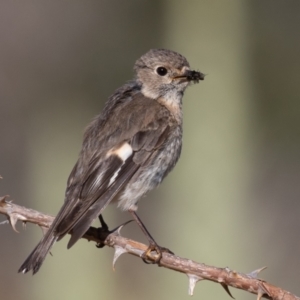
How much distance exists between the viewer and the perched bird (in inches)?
143

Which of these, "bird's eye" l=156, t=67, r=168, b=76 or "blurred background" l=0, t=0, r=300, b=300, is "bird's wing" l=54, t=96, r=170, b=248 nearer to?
"bird's eye" l=156, t=67, r=168, b=76

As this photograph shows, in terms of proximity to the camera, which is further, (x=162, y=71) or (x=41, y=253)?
(x=162, y=71)

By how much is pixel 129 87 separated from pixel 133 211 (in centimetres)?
103

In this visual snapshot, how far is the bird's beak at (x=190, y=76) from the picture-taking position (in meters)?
4.55

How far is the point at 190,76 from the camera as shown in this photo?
15.0 feet

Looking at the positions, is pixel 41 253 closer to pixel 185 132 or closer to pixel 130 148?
pixel 130 148

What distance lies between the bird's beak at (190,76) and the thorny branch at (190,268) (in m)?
1.52

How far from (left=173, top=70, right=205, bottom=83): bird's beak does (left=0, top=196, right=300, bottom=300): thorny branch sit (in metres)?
1.52

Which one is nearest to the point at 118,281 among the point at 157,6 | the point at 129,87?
the point at 157,6

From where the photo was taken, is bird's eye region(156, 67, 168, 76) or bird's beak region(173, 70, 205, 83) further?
bird's eye region(156, 67, 168, 76)

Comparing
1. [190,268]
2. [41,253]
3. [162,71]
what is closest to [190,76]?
[162,71]

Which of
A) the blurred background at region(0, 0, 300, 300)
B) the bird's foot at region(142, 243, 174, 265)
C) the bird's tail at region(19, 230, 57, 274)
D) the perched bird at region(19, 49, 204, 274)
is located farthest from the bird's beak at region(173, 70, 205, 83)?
the blurred background at region(0, 0, 300, 300)

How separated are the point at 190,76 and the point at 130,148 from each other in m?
0.76

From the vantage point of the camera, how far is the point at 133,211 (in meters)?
4.17
